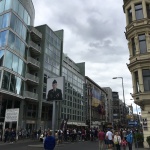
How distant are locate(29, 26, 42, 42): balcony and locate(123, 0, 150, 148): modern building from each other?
79.8 feet

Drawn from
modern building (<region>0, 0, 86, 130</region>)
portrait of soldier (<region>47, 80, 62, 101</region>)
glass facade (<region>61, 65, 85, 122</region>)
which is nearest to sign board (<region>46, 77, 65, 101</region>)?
portrait of soldier (<region>47, 80, 62, 101</region>)

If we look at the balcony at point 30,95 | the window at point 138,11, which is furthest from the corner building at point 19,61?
the window at point 138,11

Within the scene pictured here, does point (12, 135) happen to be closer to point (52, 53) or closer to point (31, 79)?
point (31, 79)

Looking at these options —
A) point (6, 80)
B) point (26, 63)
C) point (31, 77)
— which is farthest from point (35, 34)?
point (6, 80)

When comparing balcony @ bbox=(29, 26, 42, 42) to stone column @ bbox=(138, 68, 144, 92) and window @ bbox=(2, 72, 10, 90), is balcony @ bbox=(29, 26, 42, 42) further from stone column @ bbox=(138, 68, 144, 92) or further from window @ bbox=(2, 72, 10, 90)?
stone column @ bbox=(138, 68, 144, 92)

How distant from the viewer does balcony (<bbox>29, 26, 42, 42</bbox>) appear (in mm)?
43000

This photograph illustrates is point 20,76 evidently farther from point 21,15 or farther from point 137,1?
point 137,1

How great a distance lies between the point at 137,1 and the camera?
2212cm

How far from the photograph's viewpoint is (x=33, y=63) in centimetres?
4284

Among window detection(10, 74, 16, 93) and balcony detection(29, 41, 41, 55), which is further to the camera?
balcony detection(29, 41, 41, 55)

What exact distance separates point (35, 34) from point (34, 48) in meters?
3.17

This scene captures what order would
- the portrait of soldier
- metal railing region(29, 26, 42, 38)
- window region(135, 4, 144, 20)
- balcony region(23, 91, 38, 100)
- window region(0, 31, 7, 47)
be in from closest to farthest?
window region(135, 4, 144, 20), the portrait of soldier, window region(0, 31, 7, 47), balcony region(23, 91, 38, 100), metal railing region(29, 26, 42, 38)

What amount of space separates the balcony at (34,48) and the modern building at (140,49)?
2437 centimetres

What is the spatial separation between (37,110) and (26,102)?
13.4 ft
